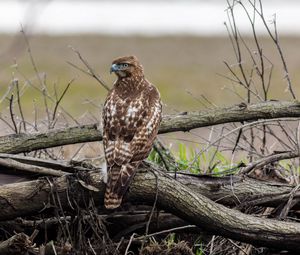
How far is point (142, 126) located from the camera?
637 cm

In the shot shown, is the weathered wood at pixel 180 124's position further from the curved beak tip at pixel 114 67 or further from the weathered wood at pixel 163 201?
the curved beak tip at pixel 114 67

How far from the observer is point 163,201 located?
19.9 feet

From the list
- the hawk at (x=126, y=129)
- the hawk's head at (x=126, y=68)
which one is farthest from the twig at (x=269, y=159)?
the hawk's head at (x=126, y=68)

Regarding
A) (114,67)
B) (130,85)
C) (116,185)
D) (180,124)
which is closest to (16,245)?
(116,185)

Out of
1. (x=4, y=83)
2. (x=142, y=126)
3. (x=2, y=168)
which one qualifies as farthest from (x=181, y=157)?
(x=4, y=83)

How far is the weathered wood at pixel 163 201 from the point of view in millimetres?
6031

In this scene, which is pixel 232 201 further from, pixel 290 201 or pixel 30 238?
pixel 30 238

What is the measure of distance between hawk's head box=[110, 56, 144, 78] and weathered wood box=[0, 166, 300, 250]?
1.11 metres

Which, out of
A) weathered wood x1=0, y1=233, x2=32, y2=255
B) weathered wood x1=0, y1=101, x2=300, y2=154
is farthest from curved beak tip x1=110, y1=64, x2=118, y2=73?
weathered wood x1=0, y1=233, x2=32, y2=255

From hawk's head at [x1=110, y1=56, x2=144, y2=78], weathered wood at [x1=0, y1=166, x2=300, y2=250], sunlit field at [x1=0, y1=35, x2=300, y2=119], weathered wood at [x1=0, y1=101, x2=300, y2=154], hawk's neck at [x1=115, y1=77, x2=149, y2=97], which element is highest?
hawk's head at [x1=110, y1=56, x2=144, y2=78]

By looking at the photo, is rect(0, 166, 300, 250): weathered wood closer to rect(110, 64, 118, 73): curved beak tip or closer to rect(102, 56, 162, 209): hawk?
rect(102, 56, 162, 209): hawk

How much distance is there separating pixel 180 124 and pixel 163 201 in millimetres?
678

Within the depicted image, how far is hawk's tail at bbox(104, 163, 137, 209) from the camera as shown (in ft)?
19.6

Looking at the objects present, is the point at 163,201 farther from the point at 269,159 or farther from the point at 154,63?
the point at 154,63
